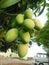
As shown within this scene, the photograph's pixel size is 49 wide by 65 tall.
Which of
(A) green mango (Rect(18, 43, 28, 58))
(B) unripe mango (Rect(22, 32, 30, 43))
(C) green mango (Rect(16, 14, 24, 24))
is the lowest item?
(A) green mango (Rect(18, 43, 28, 58))

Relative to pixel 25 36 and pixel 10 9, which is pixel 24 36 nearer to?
pixel 25 36

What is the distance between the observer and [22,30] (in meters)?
0.62

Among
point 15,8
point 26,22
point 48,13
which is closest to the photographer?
point 26,22

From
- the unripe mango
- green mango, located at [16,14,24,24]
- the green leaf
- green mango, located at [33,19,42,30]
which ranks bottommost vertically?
the unripe mango

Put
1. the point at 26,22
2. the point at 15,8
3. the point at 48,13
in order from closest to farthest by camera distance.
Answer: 1. the point at 26,22
2. the point at 15,8
3. the point at 48,13

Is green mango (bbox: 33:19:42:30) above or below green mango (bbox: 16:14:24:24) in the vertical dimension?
below

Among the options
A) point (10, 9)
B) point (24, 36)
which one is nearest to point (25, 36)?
point (24, 36)

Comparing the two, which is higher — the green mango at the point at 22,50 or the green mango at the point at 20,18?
the green mango at the point at 20,18

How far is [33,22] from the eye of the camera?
617 millimetres

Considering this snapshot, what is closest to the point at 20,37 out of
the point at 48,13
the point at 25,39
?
the point at 25,39

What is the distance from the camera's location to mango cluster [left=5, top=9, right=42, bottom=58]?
614 millimetres

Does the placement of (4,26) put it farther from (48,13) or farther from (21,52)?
(48,13)

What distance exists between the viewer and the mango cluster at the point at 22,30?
614 mm

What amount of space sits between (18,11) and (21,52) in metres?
0.12
